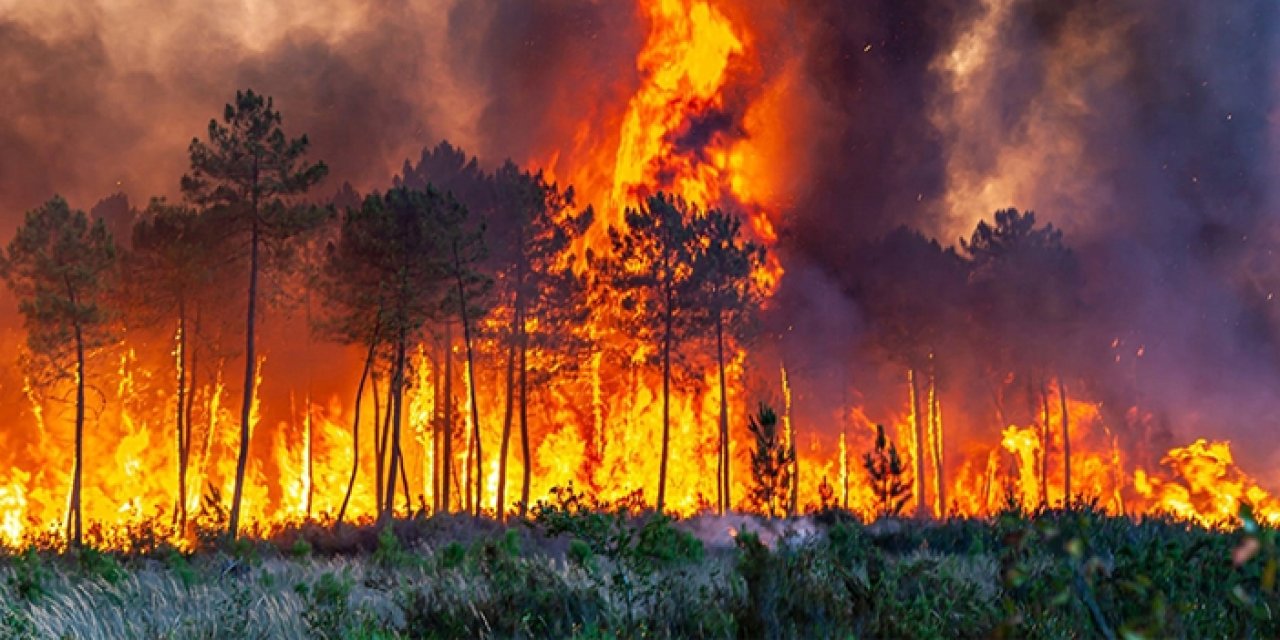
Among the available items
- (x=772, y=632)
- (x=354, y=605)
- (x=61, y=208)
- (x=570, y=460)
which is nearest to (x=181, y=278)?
(x=61, y=208)

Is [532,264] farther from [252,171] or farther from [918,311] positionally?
[918,311]

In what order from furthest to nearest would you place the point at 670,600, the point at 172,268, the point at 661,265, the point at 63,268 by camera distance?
1. the point at 661,265
2. the point at 172,268
3. the point at 63,268
4. the point at 670,600

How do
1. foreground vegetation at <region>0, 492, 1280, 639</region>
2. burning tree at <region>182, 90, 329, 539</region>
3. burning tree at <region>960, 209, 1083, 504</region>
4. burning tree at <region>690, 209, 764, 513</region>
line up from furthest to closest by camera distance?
burning tree at <region>960, 209, 1083, 504</region>, burning tree at <region>690, 209, 764, 513</region>, burning tree at <region>182, 90, 329, 539</region>, foreground vegetation at <region>0, 492, 1280, 639</region>

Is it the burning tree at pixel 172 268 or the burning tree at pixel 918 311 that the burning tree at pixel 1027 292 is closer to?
the burning tree at pixel 918 311

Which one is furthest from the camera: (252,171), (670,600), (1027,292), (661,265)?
(1027,292)

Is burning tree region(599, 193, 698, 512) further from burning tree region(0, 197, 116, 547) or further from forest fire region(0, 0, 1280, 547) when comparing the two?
burning tree region(0, 197, 116, 547)

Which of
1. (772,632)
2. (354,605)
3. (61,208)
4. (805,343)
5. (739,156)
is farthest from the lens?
(739,156)

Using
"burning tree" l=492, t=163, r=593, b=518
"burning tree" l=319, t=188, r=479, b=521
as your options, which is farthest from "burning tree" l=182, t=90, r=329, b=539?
"burning tree" l=492, t=163, r=593, b=518

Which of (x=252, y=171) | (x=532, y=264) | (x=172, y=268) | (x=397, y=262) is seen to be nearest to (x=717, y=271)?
(x=532, y=264)

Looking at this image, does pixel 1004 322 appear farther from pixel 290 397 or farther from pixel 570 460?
pixel 290 397

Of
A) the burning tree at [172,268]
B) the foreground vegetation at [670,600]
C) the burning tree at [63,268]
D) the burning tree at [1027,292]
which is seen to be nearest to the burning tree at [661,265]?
the burning tree at [172,268]

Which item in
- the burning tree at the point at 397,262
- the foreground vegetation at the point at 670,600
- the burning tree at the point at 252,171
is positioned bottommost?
the foreground vegetation at the point at 670,600

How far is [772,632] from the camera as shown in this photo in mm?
6383

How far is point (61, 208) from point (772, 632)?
113 feet
